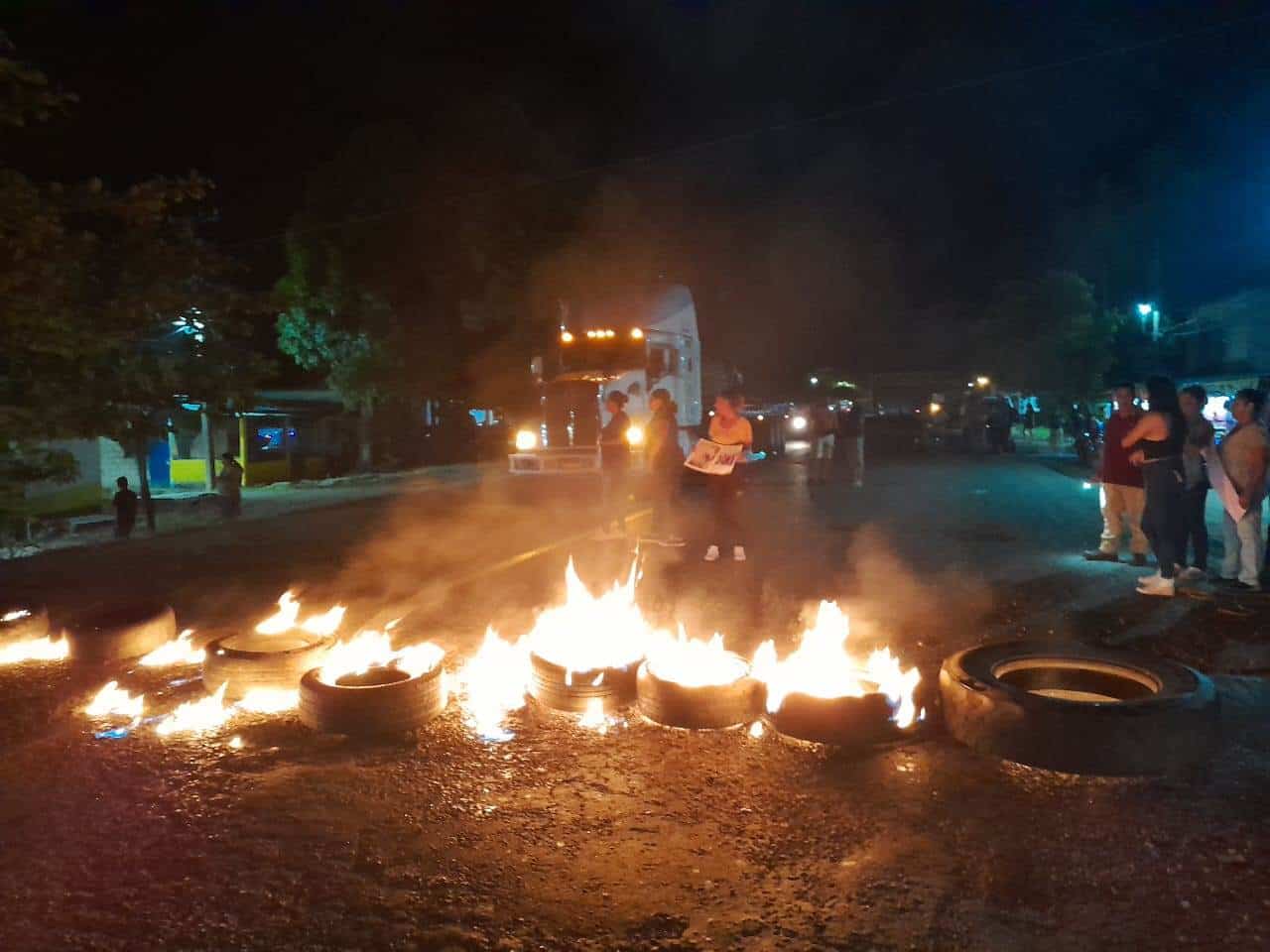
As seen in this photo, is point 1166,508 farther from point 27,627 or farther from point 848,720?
point 27,627

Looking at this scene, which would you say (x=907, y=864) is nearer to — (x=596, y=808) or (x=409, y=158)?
(x=596, y=808)

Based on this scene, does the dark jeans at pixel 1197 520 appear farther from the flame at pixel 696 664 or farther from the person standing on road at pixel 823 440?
the person standing on road at pixel 823 440

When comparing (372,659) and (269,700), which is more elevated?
(372,659)

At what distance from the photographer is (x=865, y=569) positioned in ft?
32.7

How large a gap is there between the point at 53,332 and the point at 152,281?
112 centimetres

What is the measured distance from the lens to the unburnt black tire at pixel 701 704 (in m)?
5.12

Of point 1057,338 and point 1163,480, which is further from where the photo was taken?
point 1057,338

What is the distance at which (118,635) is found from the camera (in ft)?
22.0

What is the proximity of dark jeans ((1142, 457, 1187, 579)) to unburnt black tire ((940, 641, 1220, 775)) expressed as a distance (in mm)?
3295

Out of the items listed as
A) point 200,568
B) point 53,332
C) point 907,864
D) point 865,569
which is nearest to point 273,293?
point 53,332

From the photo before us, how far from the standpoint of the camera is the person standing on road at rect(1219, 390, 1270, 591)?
7.64 meters

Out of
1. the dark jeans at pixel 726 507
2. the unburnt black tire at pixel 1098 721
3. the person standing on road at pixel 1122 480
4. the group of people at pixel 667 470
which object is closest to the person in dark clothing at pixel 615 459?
the group of people at pixel 667 470

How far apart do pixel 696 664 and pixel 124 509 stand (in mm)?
12181

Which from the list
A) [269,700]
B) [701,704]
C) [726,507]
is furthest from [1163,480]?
[269,700]
